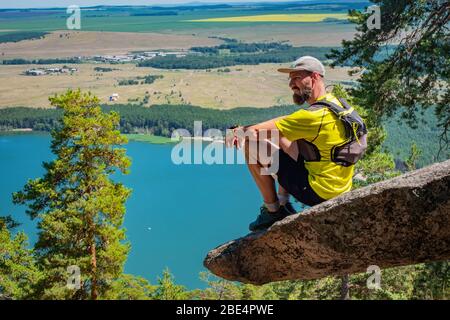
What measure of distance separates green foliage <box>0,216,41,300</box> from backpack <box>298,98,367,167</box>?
8577mm

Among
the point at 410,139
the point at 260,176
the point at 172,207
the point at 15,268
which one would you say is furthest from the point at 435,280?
the point at 410,139

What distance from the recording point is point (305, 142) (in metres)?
4.63

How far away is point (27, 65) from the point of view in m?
166

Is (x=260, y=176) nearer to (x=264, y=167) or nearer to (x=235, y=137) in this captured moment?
(x=264, y=167)

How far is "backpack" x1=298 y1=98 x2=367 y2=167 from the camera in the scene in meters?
4.57

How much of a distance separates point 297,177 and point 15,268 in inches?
374

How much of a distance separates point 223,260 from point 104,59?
17782 centimetres

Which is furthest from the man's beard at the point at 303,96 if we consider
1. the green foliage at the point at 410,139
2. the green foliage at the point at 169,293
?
the green foliage at the point at 410,139

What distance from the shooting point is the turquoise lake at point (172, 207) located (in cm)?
3659

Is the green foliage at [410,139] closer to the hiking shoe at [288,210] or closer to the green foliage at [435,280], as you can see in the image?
the green foliage at [435,280]

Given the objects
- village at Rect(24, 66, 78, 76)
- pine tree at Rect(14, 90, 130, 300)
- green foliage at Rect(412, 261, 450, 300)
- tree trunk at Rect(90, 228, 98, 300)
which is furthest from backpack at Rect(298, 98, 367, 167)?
village at Rect(24, 66, 78, 76)

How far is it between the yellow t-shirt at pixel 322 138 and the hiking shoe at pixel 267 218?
433 mm

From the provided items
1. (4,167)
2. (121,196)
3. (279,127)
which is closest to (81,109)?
(121,196)
